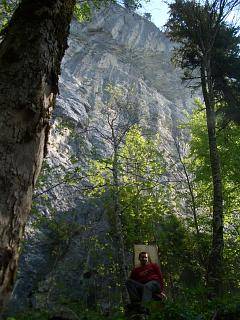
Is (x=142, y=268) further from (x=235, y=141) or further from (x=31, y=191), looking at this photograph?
(x=235, y=141)

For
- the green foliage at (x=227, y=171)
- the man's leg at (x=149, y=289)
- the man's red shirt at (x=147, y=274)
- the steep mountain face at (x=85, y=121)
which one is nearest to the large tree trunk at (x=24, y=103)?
the man's leg at (x=149, y=289)

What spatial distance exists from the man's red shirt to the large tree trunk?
5.88m

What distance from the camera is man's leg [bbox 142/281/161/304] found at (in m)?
6.69

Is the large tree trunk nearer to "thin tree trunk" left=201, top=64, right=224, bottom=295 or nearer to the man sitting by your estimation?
the man sitting

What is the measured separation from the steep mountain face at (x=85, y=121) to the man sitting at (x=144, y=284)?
4.83m

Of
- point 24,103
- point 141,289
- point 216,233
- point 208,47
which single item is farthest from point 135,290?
point 208,47

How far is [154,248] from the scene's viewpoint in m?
10.6

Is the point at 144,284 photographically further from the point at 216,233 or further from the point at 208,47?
the point at 208,47

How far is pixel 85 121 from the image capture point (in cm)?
3594

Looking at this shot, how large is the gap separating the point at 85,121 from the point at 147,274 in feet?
95.9

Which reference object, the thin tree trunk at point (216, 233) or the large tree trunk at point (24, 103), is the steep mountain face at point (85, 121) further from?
the large tree trunk at point (24, 103)

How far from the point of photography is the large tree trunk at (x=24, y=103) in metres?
1.62

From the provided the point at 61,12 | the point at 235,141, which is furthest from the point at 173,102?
the point at 61,12

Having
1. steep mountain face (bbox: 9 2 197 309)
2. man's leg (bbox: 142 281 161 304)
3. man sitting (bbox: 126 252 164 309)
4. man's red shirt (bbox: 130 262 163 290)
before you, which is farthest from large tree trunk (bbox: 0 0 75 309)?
man's red shirt (bbox: 130 262 163 290)
